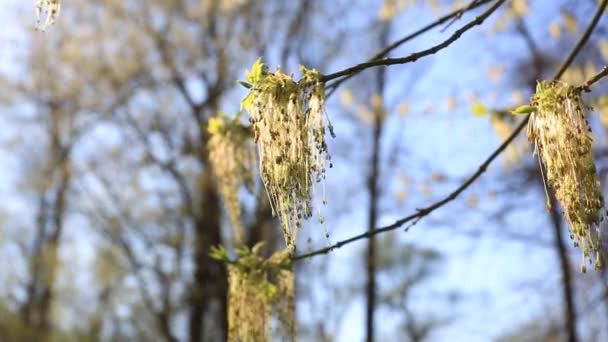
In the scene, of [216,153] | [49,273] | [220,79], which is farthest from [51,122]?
[216,153]

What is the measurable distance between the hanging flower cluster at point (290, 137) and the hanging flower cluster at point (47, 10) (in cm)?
38

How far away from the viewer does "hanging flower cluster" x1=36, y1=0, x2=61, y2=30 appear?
1242mm

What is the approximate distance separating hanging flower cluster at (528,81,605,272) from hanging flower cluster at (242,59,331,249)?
0.37 m

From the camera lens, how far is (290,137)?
116 cm

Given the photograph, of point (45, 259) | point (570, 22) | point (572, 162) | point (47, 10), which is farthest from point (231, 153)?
point (45, 259)

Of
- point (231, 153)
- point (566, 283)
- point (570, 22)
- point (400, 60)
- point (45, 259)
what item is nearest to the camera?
point (400, 60)

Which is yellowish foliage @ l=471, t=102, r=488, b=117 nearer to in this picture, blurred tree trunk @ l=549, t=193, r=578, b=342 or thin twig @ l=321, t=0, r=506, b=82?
thin twig @ l=321, t=0, r=506, b=82

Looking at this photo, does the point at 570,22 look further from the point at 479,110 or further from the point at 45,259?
the point at 45,259

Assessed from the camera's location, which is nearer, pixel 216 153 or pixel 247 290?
pixel 247 290

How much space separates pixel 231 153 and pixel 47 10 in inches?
34.8

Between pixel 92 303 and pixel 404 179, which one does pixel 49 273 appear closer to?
pixel 92 303

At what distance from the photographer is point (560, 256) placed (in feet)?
16.3

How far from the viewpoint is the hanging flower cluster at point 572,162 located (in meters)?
1.14

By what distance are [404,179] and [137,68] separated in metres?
3.09
